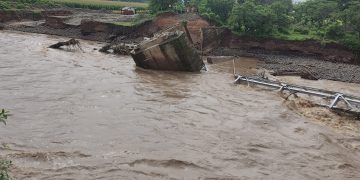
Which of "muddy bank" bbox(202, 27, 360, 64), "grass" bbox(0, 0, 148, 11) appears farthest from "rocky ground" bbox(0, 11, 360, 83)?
"grass" bbox(0, 0, 148, 11)

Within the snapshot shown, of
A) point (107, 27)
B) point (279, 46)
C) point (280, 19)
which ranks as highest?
point (280, 19)

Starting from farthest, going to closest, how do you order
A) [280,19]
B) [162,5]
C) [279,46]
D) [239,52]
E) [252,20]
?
1. [162,5]
2. [280,19]
3. [252,20]
4. [239,52]
5. [279,46]

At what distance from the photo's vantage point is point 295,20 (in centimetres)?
3725

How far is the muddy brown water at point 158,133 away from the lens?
9.27m

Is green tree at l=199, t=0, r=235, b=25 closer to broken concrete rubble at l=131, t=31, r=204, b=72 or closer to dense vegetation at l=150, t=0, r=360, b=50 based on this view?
dense vegetation at l=150, t=0, r=360, b=50

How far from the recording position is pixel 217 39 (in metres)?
33.8

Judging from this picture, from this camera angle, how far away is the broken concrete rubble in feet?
71.3

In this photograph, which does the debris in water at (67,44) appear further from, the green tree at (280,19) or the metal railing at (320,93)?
the green tree at (280,19)

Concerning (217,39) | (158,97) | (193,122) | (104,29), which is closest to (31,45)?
(104,29)

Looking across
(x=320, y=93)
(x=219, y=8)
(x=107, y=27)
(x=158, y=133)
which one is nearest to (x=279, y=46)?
(x=219, y=8)

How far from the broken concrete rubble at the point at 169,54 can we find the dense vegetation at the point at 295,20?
1135cm

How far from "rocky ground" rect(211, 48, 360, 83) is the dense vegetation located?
1.60 m

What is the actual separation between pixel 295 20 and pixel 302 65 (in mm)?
11295

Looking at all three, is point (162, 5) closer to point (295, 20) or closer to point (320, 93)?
point (295, 20)
